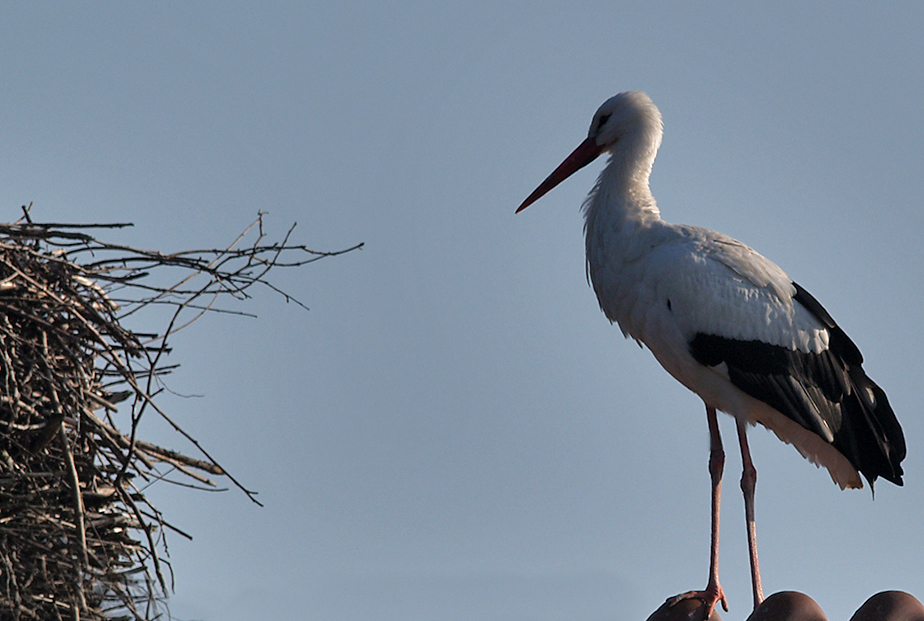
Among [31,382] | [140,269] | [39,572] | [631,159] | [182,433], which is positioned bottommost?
[39,572]

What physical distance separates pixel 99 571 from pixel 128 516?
0.21 metres

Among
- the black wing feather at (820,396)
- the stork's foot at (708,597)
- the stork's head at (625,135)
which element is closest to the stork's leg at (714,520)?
the stork's foot at (708,597)

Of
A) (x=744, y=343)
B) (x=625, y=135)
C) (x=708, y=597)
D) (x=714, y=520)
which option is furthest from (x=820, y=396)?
(x=625, y=135)

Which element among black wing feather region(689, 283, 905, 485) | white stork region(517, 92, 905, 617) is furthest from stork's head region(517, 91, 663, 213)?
black wing feather region(689, 283, 905, 485)

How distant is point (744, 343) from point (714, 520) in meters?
0.72

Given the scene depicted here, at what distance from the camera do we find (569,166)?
669 cm

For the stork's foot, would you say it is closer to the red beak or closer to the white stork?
the white stork

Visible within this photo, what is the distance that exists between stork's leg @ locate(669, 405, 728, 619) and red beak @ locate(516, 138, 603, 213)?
1.37 meters

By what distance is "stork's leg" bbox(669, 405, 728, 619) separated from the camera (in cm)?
519

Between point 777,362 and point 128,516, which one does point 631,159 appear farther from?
point 128,516

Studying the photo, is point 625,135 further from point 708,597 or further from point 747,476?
A: point 708,597

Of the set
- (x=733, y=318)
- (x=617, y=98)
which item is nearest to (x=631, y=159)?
(x=617, y=98)

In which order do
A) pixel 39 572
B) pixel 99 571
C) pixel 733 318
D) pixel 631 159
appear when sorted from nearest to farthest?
pixel 39 572 → pixel 99 571 → pixel 733 318 → pixel 631 159

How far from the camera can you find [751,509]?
5809 millimetres
